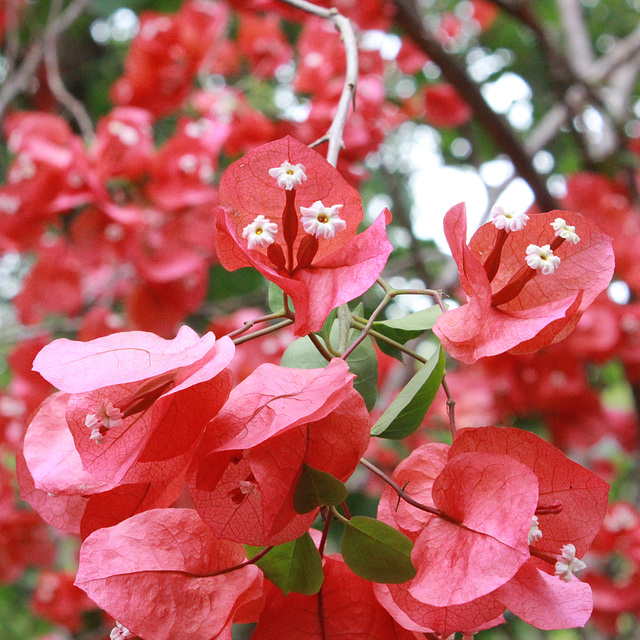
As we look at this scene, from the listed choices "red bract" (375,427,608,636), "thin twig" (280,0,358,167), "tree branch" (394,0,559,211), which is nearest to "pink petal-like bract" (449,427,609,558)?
"red bract" (375,427,608,636)

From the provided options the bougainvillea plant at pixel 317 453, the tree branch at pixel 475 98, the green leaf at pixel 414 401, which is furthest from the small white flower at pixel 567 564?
the tree branch at pixel 475 98

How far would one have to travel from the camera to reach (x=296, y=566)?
382 millimetres

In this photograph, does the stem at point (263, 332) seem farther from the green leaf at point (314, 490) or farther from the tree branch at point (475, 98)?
the tree branch at point (475, 98)

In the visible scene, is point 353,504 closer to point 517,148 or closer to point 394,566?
point 517,148

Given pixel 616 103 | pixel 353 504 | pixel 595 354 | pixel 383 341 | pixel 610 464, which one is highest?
pixel 383 341

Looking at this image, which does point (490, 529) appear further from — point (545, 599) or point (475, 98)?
point (475, 98)

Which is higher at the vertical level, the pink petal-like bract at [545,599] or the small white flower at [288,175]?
the small white flower at [288,175]

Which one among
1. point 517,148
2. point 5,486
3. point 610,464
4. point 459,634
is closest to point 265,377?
point 459,634

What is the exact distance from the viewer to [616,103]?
1.74 m

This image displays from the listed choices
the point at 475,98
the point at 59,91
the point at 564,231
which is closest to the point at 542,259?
the point at 564,231

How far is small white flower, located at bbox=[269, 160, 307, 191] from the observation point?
0.40 meters

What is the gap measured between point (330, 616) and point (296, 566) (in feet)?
0.15

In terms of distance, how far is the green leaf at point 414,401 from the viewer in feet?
1.32

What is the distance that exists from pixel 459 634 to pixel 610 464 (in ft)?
5.75
